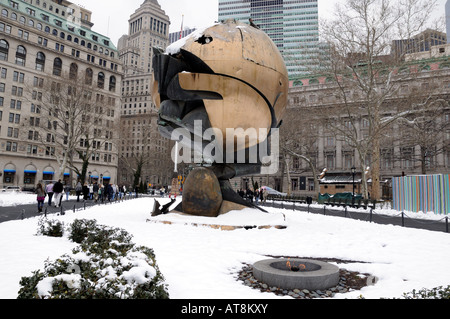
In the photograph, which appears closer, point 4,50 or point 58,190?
point 58,190

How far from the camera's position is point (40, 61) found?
5681 centimetres

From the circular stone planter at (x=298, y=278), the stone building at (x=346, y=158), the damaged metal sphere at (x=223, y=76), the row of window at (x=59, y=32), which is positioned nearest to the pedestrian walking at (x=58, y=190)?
the damaged metal sphere at (x=223, y=76)

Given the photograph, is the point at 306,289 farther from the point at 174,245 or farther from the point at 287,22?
the point at 287,22

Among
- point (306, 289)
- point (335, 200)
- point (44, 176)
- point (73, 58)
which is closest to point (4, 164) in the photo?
point (44, 176)

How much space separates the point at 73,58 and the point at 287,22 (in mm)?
54163

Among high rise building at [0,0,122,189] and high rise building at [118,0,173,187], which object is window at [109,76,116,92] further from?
high rise building at [118,0,173,187]

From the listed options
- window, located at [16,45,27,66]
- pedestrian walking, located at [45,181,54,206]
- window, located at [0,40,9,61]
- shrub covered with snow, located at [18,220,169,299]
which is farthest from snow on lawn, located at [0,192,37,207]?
window, located at [16,45,27,66]

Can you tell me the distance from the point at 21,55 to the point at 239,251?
209ft

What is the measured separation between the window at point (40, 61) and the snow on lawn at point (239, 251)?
58.3 meters

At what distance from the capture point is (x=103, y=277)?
3463 millimetres

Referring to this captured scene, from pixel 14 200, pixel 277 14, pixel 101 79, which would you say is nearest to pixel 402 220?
pixel 14 200

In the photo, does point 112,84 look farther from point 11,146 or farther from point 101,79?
point 11,146

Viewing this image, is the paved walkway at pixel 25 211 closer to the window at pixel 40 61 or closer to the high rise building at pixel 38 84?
the high rise building at pixel 38 84

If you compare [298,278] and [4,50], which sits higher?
[4,50]
